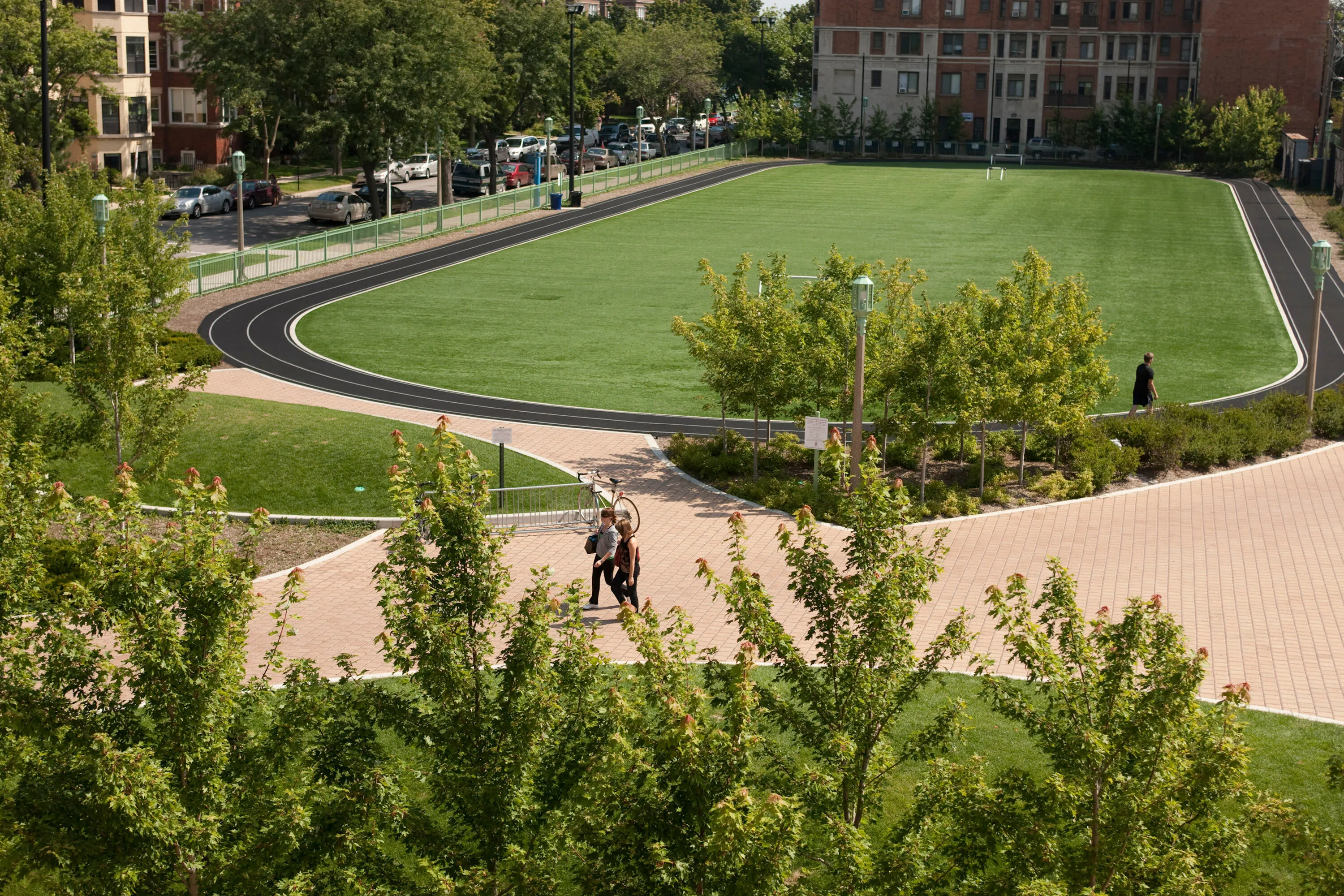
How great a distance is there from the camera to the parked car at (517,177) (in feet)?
252

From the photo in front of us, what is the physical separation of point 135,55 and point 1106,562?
6219cm

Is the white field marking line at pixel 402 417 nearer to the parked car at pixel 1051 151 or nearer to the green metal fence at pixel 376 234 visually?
the green metal fence at pixel 376 234

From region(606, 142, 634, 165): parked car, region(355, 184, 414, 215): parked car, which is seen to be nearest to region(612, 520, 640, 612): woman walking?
region(355, 184, 414, 215): parked car

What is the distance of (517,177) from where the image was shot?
3039 inches

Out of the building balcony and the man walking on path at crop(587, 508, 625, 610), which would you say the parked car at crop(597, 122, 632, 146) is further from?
the man walking on path at crop(587, 508, 625, 610)

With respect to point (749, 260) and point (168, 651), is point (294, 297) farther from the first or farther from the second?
point (168, 651)

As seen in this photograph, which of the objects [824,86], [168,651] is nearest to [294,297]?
[168,651]

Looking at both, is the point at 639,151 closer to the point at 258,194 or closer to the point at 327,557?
the point at 258,194

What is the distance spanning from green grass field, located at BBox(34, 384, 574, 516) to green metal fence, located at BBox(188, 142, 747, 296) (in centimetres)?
1084

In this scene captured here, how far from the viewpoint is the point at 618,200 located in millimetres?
73625

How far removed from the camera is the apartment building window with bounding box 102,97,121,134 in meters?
70.9

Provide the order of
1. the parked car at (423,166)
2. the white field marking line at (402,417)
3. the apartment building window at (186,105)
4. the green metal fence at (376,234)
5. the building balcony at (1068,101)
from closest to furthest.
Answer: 1. the white field marking line at (402,417)
2. the green metal fence at (376,234)
3. the apartment building window at (186,105)
4. the parked car at (423,166)
5. the building balcony at (1068,101)

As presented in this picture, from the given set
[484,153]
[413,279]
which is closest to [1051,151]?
[484,153]

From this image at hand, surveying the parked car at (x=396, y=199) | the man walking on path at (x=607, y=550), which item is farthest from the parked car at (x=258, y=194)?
the man walking on path at (x=607, y=550)
